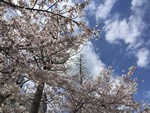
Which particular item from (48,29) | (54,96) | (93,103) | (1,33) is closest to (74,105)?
(54,96)

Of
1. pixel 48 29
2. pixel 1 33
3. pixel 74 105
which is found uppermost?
pixel 74 105

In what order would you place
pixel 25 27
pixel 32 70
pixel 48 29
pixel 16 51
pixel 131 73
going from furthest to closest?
pixel 131 73 → pixel 48 29 → pixel 25 27 → pixel 32 70 → pixel 16 51

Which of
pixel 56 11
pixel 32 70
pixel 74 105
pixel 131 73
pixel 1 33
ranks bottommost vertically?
pixel 32 70

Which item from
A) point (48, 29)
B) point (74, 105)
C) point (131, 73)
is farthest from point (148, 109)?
point (48, 29)

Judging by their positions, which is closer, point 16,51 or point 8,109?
point 16,51

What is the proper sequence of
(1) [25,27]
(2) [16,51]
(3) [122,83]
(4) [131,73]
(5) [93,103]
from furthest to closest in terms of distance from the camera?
(4) [131,73] → (3) [122,83] → (5) [93,103] → (1) [25,27] → (2) [16,51]

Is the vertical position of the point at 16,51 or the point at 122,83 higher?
the point at 122,83

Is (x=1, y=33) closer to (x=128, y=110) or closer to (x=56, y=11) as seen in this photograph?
(x=56, y=11)

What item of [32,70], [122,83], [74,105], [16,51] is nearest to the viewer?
[16,51]

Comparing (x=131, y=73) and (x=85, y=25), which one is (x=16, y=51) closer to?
(x=85, y=25)

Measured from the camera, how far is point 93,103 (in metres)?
12.6

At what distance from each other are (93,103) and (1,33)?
274 inches

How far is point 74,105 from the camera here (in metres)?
15.0

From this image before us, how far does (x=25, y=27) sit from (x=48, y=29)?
3.02 ft
